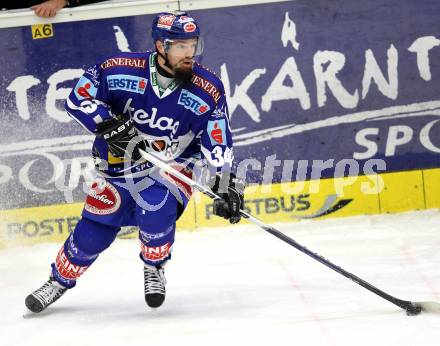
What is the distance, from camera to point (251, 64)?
6.14 meters

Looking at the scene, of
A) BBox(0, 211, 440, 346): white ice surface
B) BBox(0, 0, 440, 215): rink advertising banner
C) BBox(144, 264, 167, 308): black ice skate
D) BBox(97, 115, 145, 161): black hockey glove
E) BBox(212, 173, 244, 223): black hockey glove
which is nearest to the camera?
BBox(0, 211, 440, 346): white ice surface

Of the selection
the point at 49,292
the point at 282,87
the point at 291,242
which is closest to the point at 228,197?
the point at 291,242

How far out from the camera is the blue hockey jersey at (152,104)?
14.0ft

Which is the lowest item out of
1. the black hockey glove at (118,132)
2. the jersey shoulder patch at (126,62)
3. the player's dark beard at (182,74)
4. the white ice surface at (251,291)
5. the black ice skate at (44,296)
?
the white ice surface at (251,291)

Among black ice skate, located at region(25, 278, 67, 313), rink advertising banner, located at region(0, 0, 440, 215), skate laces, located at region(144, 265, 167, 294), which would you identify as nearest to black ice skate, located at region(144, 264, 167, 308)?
skate laces, located at region(144, 265, 167, 294)

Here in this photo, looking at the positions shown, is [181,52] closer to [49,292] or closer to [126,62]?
[126,62]

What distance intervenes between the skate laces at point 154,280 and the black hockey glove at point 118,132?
617 millimetres

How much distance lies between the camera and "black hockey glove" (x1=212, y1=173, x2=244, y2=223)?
13.9 feet

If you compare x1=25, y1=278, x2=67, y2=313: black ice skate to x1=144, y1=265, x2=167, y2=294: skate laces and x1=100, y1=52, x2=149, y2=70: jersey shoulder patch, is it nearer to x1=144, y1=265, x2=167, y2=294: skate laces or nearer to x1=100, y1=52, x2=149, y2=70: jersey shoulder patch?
x1=144, y1=265, x2=167, y2=294: skate laces

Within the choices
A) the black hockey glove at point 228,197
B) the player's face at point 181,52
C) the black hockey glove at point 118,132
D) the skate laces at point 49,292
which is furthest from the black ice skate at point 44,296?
the player's face at point 181,52

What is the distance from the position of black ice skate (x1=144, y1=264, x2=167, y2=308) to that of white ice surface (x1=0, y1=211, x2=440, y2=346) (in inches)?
2.8

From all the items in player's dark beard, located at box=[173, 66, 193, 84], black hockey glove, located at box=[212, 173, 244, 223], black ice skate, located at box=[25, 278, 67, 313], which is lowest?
black ice skate, located at box=[25, 278, 67, 313]

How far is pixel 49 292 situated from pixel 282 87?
2.42 meters

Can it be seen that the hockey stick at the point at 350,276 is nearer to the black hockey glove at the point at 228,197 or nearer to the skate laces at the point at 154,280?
the black hockey glove at the point at 228,197
